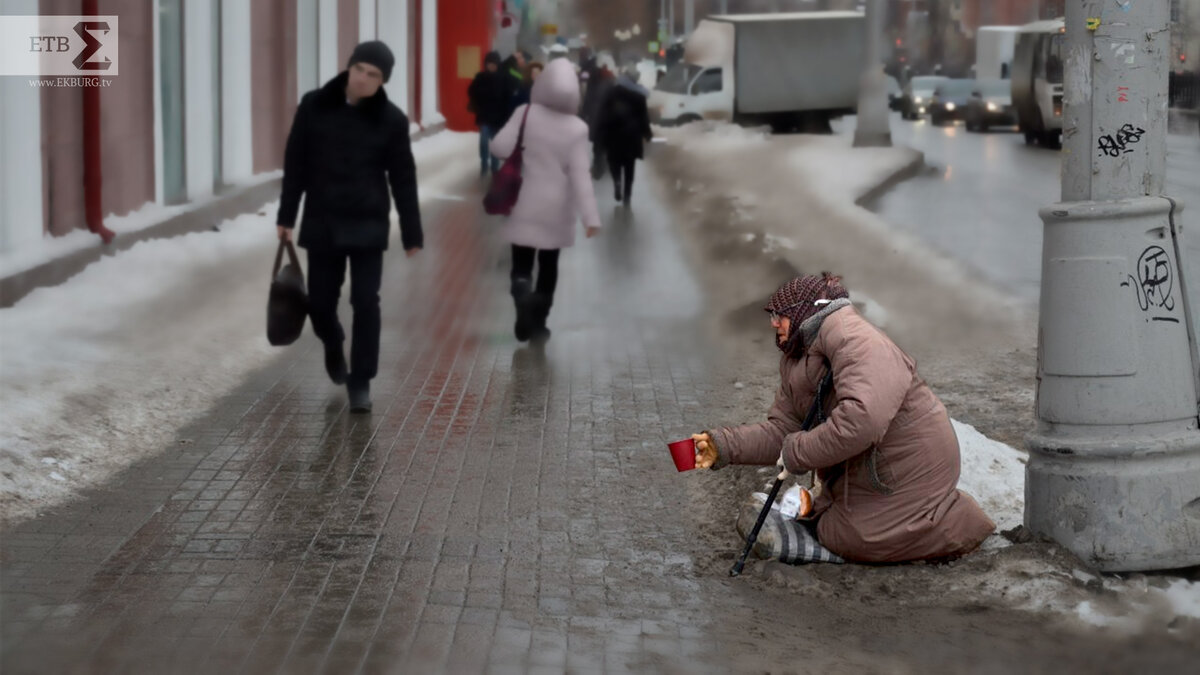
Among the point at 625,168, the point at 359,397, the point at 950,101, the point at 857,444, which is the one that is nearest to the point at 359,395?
the point at 359,397

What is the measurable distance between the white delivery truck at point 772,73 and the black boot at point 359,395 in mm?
36041

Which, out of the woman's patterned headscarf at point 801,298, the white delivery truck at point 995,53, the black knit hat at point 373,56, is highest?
the white delivery truck at point 995,53

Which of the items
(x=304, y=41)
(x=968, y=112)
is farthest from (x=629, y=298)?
(x=968, y=112)

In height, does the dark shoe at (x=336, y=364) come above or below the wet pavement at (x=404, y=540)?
above

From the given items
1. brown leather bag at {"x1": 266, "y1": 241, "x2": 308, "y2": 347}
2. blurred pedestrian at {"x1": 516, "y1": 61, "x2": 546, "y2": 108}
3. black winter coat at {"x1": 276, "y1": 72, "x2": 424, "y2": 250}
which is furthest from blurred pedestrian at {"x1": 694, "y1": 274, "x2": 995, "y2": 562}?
blurred pedestrian at {"x1": 516, "y1": 61, "x2": 546, "y2": 108}

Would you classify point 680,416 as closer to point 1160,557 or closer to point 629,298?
point 1160,557

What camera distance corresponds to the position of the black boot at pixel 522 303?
10453mm

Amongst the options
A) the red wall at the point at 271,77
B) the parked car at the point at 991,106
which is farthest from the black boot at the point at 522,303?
the parked car at the point at 991,106

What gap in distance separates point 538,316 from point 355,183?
8.69 ft

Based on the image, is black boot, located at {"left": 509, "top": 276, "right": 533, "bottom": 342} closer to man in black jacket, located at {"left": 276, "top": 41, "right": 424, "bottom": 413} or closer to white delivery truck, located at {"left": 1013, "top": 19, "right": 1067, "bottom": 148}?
man in black jacket, located at {"left": 276, "top": 41, "right": 424, "bottom": 413}

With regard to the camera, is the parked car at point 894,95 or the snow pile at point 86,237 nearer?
the snow pile at point 86,237

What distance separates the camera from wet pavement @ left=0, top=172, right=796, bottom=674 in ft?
16.1

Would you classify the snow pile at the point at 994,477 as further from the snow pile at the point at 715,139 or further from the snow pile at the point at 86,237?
the snow pile at the point at 715,139

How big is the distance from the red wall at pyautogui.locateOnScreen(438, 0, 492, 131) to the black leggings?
1078 inches
